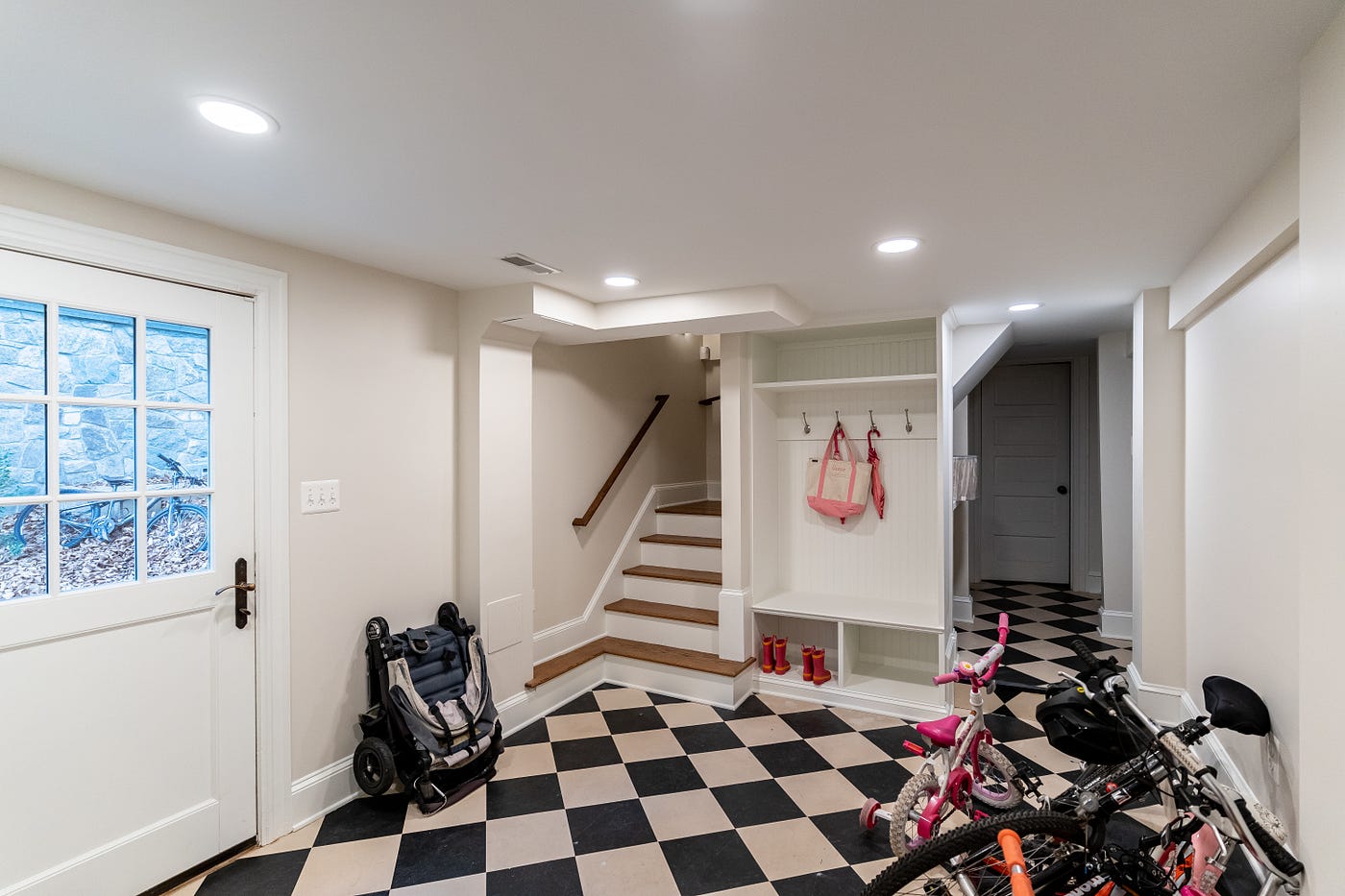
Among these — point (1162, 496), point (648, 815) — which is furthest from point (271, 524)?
point (1162, 496)

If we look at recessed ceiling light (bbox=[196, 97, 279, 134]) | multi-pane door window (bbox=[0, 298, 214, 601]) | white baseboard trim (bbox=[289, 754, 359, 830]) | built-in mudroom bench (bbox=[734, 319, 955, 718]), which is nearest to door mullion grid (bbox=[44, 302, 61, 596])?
multi-pane door window (bbox=[0, 298, 214, 601])

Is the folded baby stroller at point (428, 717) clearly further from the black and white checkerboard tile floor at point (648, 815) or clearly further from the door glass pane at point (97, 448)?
the door glass pane at point (97, 448)

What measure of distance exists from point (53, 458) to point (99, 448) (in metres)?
0.12

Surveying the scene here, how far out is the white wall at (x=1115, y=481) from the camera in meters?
4.45

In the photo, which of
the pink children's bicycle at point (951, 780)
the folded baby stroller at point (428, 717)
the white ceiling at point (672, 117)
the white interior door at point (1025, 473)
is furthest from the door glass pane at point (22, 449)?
the white interior door at point (1025, 473)

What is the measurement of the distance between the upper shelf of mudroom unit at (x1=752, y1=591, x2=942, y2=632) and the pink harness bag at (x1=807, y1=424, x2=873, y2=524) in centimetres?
52

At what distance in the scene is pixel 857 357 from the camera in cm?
401

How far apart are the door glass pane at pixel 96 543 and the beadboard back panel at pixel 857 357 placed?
338 centimetres

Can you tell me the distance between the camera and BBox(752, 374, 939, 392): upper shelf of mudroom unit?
11.5ft

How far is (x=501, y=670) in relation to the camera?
3145 mm

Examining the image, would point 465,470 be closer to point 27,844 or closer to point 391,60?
point 27,844

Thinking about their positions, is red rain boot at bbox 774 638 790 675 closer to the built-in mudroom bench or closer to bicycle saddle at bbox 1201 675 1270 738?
the built-in mudroom bench

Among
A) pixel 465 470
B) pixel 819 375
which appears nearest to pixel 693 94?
pixel 465 470

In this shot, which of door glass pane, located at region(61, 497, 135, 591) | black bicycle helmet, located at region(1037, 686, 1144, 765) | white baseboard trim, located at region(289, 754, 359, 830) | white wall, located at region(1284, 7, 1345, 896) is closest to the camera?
white wall, located at region(1284, 7, 1345, 896)
